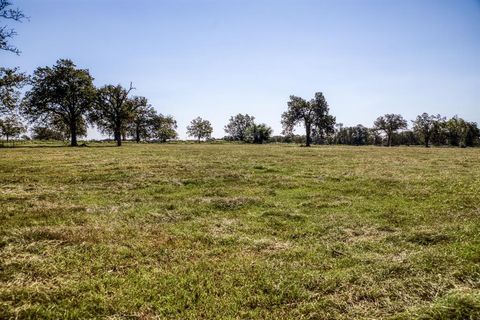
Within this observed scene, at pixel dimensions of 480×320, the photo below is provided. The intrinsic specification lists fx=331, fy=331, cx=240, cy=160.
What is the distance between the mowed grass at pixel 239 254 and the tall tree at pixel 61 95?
178 feet

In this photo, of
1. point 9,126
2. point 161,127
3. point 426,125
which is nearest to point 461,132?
point 426,125

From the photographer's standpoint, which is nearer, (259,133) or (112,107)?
(112,107)

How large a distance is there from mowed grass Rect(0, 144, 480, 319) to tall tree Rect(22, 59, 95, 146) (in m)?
54.1

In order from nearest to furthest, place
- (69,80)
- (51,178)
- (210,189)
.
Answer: (210,189) < (51,178) < (69,80)

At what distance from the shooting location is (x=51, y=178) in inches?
770

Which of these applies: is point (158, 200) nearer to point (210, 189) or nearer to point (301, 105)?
point (210, 189)

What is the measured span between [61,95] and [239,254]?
216 ft

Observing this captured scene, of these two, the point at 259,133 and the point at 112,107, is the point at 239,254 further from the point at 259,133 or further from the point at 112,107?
the point at 259,133

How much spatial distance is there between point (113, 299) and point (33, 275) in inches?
79.4

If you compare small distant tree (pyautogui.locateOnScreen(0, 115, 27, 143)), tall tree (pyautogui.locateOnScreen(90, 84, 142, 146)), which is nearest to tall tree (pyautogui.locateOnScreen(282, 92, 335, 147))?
tall tree (pyautogui.locateOnScreen(90, 84, 142, 146))

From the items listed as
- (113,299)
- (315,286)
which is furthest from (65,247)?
(315,286)

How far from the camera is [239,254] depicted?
25.6 feet

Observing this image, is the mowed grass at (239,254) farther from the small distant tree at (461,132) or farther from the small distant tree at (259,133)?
the small distant tree at (461,132)

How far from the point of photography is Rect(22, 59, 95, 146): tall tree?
61.6m
